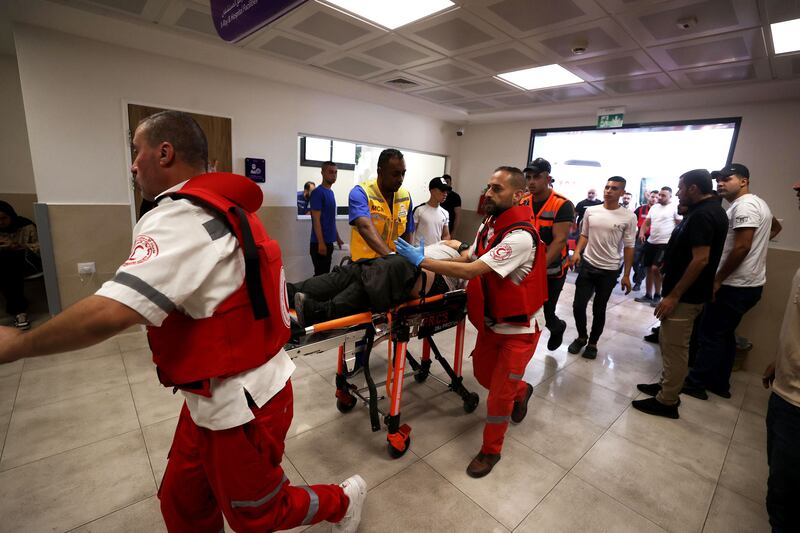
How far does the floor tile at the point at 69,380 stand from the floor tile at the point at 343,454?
1625 mm

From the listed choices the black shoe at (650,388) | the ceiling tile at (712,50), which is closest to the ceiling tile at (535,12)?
the ceiling tile at (712,50)

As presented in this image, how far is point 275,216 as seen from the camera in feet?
16.0

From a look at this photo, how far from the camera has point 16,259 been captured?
3.63 meters

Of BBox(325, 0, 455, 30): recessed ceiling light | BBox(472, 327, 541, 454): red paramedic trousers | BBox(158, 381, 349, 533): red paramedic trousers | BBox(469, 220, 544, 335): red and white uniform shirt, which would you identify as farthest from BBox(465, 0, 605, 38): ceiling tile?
BBox(158, 381, 349, 533): red paramedic trousers

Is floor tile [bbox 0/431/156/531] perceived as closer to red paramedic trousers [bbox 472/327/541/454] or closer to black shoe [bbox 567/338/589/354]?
red paramedic trousers [bbox 472/327/541/454]

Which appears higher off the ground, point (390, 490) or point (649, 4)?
point (649, 4)

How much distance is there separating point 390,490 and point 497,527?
0.54 meters

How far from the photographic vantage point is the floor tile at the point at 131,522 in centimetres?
160

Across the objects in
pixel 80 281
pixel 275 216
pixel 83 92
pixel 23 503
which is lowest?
pixel 23 503

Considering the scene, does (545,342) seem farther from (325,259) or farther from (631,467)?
(325,259)

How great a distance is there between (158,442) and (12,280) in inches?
115

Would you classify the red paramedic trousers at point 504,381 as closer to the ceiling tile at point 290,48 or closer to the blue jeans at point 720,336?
the blue jeans at point 720,336

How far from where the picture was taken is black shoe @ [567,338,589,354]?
12.0 feet

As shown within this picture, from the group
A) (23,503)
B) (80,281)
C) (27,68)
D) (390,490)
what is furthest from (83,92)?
(390,490)
